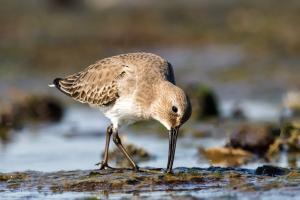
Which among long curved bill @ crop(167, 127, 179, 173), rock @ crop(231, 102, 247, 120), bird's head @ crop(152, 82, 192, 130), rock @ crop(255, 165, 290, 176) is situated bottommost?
rock @ crop(255, 165, 290, 176)

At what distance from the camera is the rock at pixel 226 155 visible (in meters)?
12.2

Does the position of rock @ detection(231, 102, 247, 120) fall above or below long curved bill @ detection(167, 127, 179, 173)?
above

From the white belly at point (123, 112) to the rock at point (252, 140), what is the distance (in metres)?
1.98

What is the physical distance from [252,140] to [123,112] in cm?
241

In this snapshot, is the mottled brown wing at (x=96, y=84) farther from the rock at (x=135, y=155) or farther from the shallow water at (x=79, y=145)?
the rock at (x=135, y=155)

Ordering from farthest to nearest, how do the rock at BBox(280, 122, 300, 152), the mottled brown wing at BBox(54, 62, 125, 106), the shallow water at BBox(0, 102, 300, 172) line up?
the rock at BBox(280, 122, 300, 152) → the shallow water at BBox(0, 102, 300, 172) → the mottled brown wing at BBox(54, 62, 125, 106)

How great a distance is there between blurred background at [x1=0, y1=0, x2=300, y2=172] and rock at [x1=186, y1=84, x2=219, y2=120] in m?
0.02

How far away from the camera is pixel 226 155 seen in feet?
40.9

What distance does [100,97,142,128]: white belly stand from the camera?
1091cm

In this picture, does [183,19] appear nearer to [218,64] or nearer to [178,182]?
[218,64]

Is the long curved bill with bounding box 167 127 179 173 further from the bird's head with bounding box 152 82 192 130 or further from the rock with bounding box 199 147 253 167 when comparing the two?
the rock with bounding box 199 147 253 167

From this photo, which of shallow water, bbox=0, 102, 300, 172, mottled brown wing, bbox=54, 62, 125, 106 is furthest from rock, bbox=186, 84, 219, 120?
mottled brown wing, bbox=54, 62, 125, 106

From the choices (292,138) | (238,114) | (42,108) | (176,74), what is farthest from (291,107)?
(176,74)

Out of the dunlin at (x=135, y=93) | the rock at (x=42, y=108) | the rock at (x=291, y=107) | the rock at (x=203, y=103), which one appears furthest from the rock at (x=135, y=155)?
the rock at (x=42, y=108)
